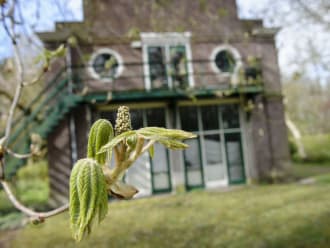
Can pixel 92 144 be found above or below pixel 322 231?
above

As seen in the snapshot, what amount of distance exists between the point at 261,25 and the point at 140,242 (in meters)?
7.55

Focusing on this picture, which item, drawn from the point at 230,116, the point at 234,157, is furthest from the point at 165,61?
the point at 234,157

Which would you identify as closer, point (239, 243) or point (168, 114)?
point (239, 243)

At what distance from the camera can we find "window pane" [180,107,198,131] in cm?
890

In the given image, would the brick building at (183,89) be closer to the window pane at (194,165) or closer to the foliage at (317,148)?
the window pane at (194,165)

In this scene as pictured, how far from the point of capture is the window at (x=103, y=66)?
28.1ft

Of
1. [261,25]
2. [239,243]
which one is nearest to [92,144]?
[239,243]

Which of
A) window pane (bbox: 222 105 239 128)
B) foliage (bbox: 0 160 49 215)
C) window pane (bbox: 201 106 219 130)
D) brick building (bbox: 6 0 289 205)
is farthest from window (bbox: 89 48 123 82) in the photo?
foliage (bbox: 0 160 49 215)

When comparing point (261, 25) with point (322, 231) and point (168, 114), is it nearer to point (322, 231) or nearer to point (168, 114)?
point (168, 114)

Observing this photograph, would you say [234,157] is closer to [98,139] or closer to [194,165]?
[194,165]

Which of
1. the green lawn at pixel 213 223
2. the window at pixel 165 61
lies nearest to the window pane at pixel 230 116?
the window at pixel 165 61

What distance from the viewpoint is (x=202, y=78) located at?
9.13 metres

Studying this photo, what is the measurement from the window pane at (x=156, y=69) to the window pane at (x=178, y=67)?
0.27 metres

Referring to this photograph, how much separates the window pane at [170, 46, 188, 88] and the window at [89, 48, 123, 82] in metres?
1.39
